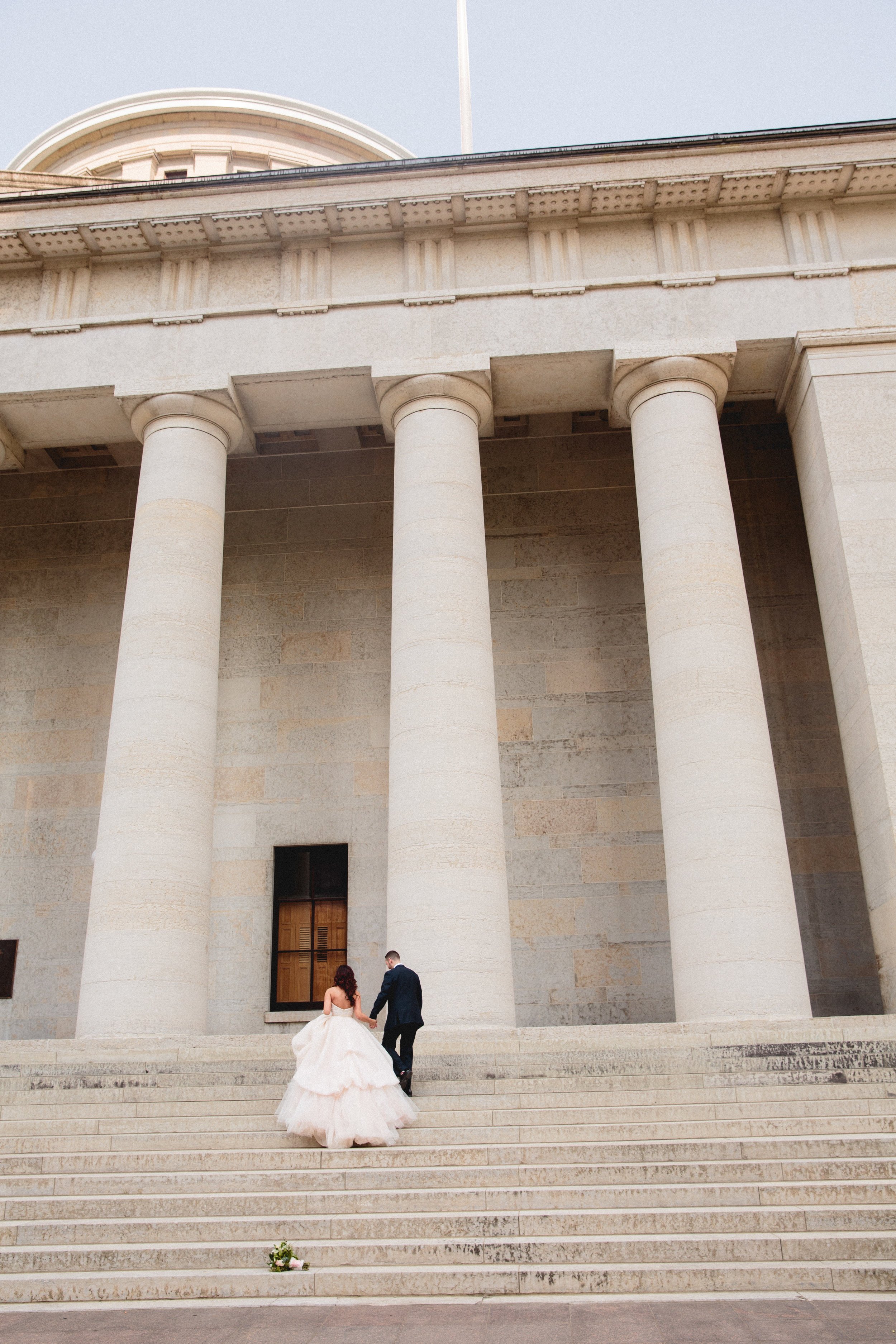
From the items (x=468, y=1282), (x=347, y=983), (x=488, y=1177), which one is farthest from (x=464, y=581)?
(x=468, y=1282)

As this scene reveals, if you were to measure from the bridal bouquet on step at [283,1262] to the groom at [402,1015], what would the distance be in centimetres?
484

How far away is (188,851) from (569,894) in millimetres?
10220

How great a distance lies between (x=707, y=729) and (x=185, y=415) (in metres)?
13.7

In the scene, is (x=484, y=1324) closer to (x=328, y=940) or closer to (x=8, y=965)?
(x=328, y=940)

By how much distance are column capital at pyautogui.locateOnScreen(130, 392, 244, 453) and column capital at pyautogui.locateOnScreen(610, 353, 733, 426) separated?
9131 mm

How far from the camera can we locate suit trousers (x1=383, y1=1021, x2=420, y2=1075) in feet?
49.0

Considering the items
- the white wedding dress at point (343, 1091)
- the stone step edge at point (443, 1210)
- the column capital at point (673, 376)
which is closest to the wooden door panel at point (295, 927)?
→ the white wedding dress at point (343, 1091)

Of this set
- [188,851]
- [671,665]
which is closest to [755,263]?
[671,665]

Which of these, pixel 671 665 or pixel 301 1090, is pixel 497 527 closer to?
pixel 671 665

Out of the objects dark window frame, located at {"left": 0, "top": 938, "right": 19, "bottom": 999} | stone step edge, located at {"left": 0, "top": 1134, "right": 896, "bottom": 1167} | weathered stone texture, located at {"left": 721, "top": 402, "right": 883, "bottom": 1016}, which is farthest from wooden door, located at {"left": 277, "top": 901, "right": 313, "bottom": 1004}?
stone step edge, located at {"left": 0, "top": 1134, "right": 896, "bottom": 1167}

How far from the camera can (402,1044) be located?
15125 millimetres

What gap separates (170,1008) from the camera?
66.0 feet

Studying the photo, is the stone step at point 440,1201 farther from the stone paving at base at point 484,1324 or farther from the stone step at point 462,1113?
the stone step at point 462,1113

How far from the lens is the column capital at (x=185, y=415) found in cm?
2469
